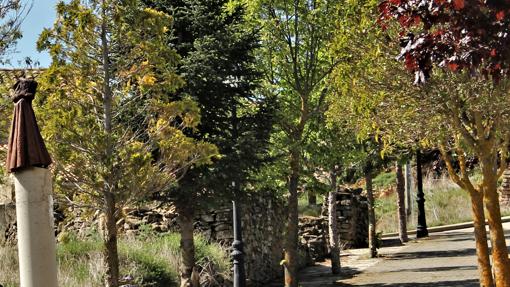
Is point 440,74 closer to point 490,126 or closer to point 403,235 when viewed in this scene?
point 490,126

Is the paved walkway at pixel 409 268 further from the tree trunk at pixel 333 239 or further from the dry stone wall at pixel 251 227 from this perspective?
the dry stone wall at pixel 251 227

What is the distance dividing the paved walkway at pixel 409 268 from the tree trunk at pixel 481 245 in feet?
10.7

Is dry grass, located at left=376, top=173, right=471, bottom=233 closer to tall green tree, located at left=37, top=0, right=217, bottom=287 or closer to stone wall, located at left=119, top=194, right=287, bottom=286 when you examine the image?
stone wall, located at left=119, top=194, right=287, bottom=286

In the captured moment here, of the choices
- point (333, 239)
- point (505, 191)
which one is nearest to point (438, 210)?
point (505, 191)

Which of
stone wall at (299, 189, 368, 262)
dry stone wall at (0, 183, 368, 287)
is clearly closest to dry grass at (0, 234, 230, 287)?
dry stone wall at (0, 183, 368, 287)

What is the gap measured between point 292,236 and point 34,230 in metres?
8.44

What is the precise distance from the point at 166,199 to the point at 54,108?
4.28 metres

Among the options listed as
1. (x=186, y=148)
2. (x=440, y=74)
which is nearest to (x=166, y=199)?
(x=186, y=148)

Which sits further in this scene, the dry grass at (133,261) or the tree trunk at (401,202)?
the tree trunk at (401,202)

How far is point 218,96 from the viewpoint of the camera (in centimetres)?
1255

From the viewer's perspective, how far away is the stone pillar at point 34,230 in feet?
19.1

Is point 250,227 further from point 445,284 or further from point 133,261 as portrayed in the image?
point 133,261

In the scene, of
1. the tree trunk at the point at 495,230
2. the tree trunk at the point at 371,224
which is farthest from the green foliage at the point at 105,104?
the tree trunk at the point at 371,224

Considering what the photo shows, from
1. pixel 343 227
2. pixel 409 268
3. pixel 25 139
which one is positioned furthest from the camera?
pixel 343 227
